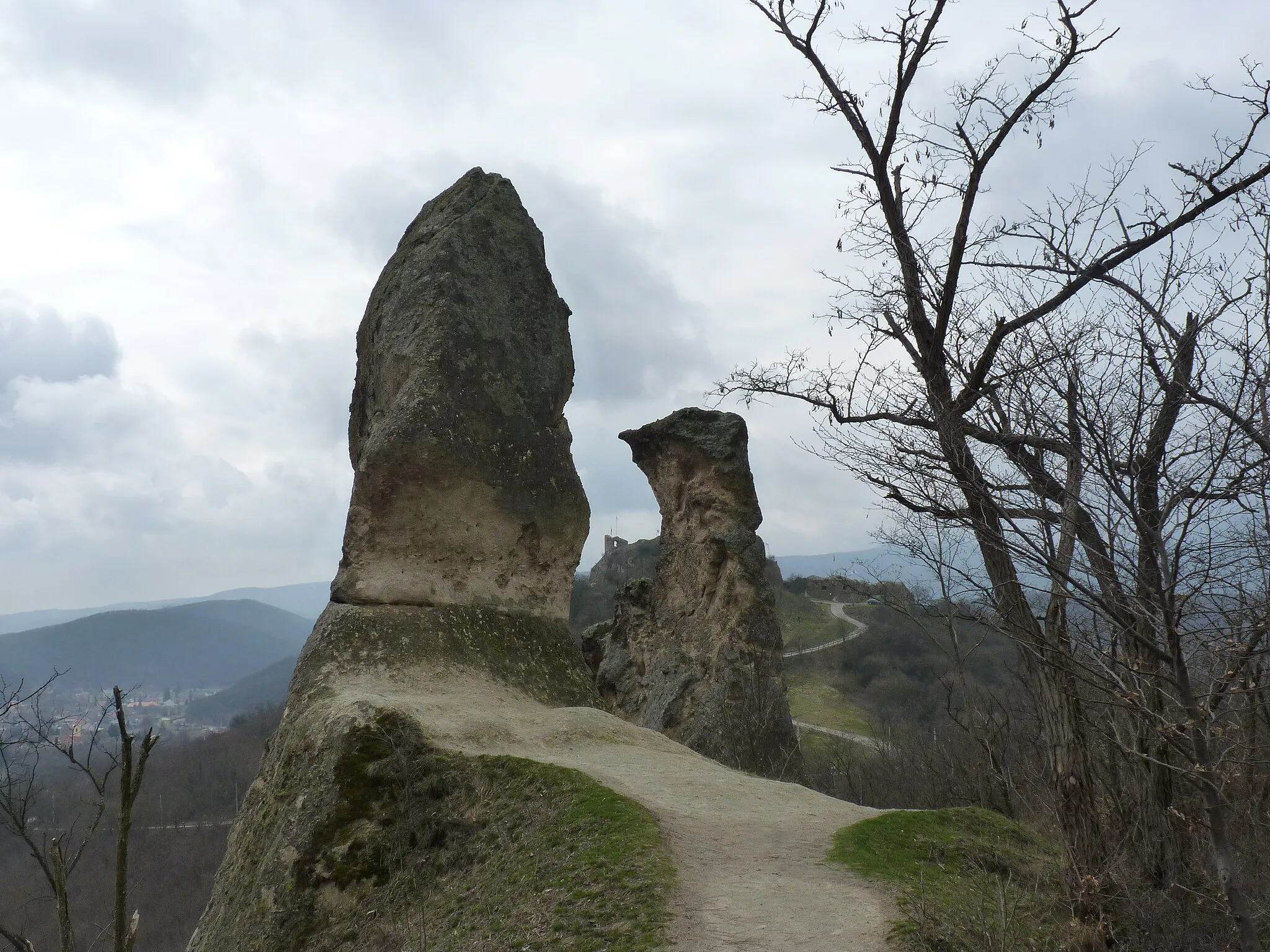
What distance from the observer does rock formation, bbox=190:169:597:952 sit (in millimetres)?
6305

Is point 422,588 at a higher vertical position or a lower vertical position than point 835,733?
higher

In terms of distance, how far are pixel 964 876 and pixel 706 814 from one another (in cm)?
163

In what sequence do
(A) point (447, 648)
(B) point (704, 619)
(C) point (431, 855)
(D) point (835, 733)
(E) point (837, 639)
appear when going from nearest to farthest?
(C) point (431, 855), (A) point (447, 648), (B) point (704, 619), (D) point (835, 733), (E) point (837, 639)

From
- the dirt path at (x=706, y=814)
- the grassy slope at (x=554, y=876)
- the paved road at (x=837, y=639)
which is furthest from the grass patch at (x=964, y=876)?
the paved road at (x=837, y=639)

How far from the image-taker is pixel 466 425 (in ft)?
31.8

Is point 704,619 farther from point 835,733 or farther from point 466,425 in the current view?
point 835,733

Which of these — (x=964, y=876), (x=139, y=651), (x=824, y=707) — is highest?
(x=964, y=876)

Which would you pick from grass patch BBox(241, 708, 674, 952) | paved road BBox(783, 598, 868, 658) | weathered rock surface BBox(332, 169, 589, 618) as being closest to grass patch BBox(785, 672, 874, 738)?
paved road BBox(783, 598, 868, 658)

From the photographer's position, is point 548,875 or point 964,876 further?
point 964,876

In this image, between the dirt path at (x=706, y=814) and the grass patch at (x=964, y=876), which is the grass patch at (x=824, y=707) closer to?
the dirt path at (x=706, y=814)

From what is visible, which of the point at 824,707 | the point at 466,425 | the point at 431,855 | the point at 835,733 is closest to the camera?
the point at 431,855

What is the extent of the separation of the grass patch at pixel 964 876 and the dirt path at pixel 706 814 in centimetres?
20

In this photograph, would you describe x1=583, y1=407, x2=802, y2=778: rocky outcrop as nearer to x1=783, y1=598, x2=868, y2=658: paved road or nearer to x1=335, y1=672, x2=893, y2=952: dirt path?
x1=335, y1=672, x2=893, y2=952: dirt path

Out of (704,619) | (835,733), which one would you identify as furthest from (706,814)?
(835,733)
